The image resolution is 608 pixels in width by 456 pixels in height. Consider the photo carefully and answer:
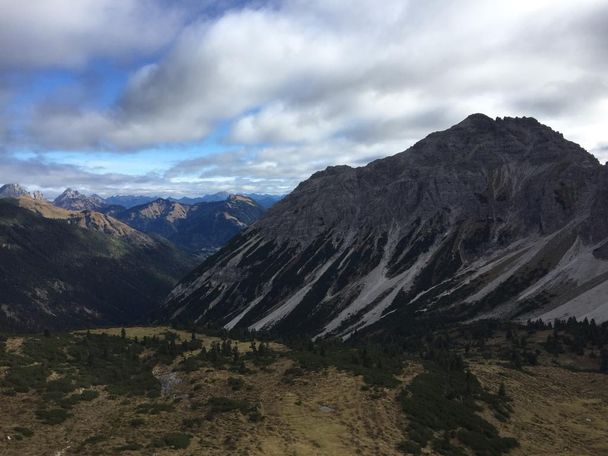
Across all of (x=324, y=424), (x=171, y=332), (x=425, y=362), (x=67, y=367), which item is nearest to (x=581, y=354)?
(x=425, y=362)

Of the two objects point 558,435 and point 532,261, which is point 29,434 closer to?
point 558,435

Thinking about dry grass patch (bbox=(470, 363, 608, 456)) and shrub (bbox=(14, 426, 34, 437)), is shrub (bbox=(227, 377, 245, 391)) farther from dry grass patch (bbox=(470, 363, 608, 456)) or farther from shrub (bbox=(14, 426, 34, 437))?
dry grass patch (bbox=(470, 363, 608, 456))

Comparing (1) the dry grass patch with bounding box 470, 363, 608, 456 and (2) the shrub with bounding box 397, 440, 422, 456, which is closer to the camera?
(2) the shrub with bounding box 397, 440, 422, 456

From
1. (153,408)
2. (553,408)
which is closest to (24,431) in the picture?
(153,408)

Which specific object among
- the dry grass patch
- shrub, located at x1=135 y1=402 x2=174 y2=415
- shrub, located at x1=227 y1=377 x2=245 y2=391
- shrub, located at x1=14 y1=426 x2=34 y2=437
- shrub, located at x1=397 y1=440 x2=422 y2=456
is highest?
shrub, located at x1=227 y1=377 x2=245 y2=391

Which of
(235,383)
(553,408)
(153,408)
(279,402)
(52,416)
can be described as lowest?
(553,408)

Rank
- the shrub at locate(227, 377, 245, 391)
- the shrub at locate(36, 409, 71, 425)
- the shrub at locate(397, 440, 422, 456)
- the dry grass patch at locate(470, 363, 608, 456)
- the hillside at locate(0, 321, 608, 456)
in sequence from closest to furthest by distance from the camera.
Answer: the shrub at locate(397, 440, 422, 456) < the hillside at locate(0, 321, 608, 456) < the shrub at locate(36, 409, 71, 425) < the dry grass patch at locate(470, 363, 608, 456) < the shrub at locate(227, 377, 245, 391)

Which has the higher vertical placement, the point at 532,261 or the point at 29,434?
the point at 532,261

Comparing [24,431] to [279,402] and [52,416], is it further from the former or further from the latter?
[279,402]

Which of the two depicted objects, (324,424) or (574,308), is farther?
(574,308)

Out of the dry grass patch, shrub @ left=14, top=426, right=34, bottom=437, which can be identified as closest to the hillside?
shrub @ left=14, top=426, right=34, bottom=437

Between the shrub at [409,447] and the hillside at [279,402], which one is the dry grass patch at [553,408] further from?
the shrub at [409,447]
